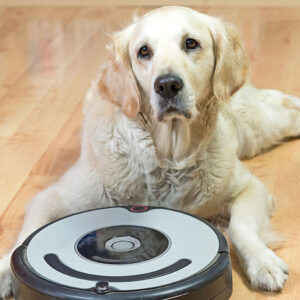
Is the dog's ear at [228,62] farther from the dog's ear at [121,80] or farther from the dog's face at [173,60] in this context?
the dog's ear at [121,80]

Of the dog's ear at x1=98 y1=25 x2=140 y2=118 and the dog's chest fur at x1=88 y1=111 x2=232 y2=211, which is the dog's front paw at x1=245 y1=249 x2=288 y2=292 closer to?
the dog's chest fur at x1=88 y1=111 x2=232 y2=211

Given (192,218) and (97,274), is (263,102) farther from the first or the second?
(97,274)

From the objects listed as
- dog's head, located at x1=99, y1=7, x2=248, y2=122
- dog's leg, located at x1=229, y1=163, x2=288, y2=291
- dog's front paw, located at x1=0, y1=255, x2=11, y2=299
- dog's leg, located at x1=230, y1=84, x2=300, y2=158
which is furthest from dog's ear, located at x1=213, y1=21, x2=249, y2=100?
dog's front paw, located at x1=0, y1=255, x2=11, y2=299

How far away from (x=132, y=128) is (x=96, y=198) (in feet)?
0.93

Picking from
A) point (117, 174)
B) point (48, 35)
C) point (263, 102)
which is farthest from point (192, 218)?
point (48, 35)

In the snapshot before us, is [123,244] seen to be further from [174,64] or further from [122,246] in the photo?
[174,64]

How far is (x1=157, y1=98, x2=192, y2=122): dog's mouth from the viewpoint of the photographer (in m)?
2.05

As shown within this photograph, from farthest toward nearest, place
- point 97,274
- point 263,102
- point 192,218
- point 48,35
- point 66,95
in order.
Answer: point 48,35
point 66,95
point 263,102
point 192,218
point 97,274

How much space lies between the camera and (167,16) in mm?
2119

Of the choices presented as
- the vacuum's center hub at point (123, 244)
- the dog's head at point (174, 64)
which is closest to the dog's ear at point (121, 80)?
the dog's head at point (174, 64)

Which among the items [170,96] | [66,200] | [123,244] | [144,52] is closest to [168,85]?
[170,96]

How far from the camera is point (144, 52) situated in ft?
7.03

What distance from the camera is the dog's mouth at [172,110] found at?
6.73ft

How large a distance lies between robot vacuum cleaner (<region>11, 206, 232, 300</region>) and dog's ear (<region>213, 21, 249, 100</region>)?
0.43 m
